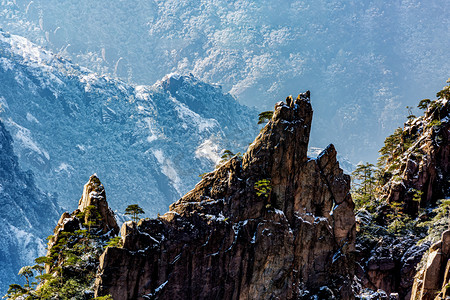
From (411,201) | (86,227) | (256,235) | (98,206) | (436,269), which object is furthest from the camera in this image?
(411,201)

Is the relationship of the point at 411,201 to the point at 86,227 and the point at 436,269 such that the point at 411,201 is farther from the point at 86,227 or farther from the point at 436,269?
the point at 86,227

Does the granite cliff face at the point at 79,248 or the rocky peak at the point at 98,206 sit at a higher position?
the rocky peak at the point at 98,206

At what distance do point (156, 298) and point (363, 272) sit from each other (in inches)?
1547

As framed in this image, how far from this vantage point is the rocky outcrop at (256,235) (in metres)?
72.1

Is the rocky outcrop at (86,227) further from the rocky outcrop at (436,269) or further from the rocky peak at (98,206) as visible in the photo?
the rocky outcrop at (436,269)

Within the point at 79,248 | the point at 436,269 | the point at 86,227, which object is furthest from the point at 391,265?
the point at 79,248

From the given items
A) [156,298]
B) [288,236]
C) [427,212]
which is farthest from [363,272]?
[156,298]

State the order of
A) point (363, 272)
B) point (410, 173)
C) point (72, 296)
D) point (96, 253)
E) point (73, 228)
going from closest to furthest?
point (72, 296)
point (96, 253)
point (73, 228)
point (363, 272)
point (410, 173)

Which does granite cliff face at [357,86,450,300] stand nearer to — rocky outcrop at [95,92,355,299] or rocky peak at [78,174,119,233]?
rocky outcrop at [95,92,355,299]

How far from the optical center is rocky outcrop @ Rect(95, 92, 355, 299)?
7212 centimetres

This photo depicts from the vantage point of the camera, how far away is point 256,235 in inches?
3017

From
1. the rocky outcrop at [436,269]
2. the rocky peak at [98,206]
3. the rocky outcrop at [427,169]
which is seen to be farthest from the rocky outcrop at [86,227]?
the rocky outcrop at [427,169]

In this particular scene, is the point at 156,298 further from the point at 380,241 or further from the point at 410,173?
the point at 410,173

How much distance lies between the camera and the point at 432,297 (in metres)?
73.0
